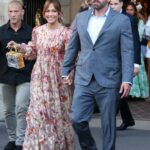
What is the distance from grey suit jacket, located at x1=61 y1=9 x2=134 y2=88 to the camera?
20.3ft

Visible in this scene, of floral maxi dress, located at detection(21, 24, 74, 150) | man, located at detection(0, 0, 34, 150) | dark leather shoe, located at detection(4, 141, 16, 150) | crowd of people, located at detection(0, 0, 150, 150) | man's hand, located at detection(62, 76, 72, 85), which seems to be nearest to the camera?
crowd of people, located at detection(0, 0, 150, 150)

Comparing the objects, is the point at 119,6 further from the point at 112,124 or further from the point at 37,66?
the point at 112,124

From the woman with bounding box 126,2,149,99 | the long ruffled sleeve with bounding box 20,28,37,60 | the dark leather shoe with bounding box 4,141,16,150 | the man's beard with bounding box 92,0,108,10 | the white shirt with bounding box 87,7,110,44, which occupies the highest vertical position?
the man's beard with bounding box 92,0,108,10

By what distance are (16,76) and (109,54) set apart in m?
1.65

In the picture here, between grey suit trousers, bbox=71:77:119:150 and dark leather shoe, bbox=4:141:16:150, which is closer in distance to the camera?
grey suit trousers, bbox=71:77:119:150

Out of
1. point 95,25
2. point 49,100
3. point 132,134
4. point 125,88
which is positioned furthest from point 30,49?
point 132,134

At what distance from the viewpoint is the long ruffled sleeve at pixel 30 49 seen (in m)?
7.17

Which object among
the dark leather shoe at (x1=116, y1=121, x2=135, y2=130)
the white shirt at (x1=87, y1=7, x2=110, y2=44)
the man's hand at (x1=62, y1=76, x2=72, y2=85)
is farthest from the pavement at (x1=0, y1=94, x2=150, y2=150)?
the white shirt at (x1=87, y1=7, x2=110, y2=44)

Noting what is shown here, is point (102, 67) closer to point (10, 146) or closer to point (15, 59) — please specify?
point (15, 59)

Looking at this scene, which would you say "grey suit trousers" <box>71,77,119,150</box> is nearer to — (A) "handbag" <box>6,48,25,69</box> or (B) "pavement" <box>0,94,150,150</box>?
(A) "handbag" <box>6,48,25,69</box>

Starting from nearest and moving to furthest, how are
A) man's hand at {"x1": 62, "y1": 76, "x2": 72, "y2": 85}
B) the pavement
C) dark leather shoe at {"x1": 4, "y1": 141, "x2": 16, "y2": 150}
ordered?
1. man's hand at {"x1": 62, "y1": 76, "x2": 72, "y2": 85}
2. dark leather shoe at {"x1": 4, "y1": 141, "x2": 16, "y2": 150}
3. the pavement

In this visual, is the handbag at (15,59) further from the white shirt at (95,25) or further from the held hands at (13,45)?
the white shirt at (95,25)

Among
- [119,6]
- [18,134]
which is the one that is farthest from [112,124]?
[119,6]

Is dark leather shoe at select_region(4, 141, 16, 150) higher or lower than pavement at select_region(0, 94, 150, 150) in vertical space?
higher
